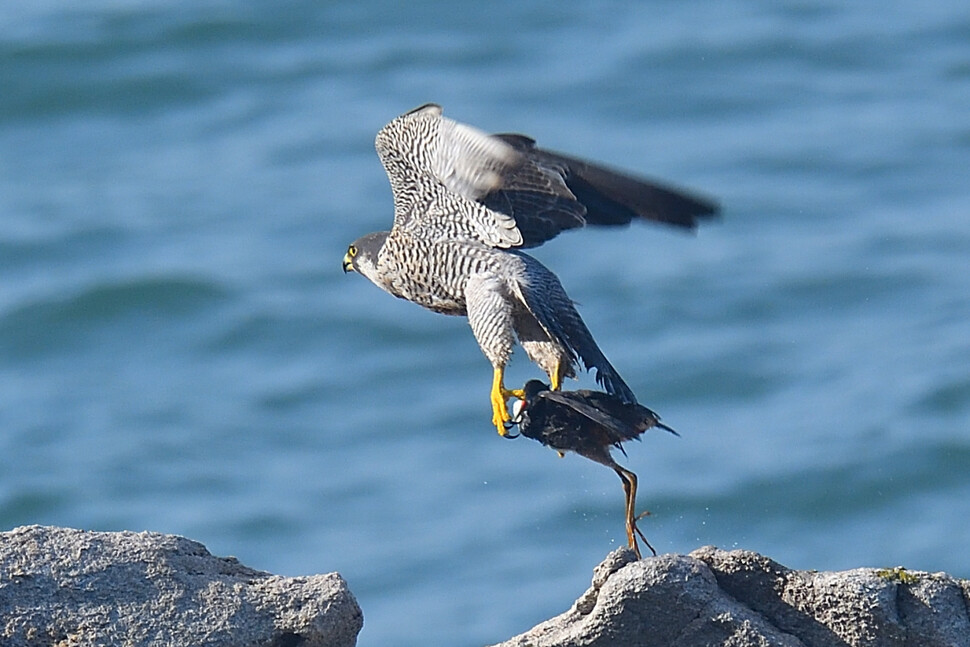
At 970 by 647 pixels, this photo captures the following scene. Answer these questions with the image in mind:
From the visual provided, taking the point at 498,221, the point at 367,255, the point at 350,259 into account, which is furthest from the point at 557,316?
the point at 350,259

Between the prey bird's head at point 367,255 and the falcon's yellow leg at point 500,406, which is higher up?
the prey bird's head at point 367,255

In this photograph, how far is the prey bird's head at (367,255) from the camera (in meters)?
9.31

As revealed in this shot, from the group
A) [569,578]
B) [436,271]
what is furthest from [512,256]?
[569,578]

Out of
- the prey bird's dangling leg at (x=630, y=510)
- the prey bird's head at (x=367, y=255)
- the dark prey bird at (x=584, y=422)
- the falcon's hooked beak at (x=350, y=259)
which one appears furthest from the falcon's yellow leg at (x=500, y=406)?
the falcon's hooked beak at (x=350, y=259)

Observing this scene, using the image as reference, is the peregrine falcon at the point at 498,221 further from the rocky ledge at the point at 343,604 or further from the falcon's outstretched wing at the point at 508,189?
the rocky ledge at the point at 343,604

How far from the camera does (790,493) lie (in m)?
19.6

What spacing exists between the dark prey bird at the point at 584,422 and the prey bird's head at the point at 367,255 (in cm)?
203

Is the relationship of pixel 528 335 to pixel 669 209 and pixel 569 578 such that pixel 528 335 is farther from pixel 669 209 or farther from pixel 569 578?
pixel 569 578

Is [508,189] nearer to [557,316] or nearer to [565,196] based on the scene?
[565,196]

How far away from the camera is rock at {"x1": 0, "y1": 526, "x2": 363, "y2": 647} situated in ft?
18.2

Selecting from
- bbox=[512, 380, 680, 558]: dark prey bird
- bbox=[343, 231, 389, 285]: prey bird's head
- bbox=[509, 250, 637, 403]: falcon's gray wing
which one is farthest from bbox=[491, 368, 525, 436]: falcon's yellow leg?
bbox=[343, 231, 389, 285]: prey bird's head

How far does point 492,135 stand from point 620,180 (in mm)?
584

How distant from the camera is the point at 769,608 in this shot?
226 inches

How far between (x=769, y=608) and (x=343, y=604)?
1.26 meters
